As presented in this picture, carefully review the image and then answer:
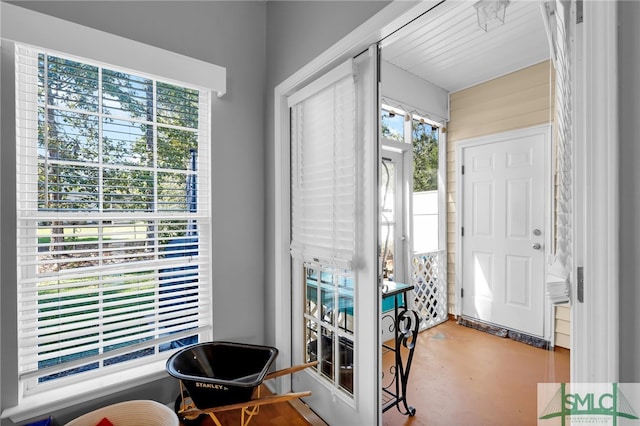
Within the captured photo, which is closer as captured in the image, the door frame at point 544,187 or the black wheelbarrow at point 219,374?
the black wheelbarrow at point 219,374

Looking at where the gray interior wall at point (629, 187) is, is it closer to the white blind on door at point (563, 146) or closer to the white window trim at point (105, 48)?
the white blind on door at point (563, 146)

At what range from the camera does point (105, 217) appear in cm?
171

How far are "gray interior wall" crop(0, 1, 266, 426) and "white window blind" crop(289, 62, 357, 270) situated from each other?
1.15 ft

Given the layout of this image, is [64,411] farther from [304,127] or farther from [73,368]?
[304,127]

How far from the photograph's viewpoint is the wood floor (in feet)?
6.29

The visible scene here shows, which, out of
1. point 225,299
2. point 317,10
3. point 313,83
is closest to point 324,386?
point 225,299

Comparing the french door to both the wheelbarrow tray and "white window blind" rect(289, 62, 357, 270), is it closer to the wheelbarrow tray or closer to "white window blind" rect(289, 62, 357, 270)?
"white window blind" rect(289, 62, 357, 270)

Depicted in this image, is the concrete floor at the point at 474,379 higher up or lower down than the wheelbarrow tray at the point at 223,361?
lower down

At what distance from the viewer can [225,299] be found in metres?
2.12

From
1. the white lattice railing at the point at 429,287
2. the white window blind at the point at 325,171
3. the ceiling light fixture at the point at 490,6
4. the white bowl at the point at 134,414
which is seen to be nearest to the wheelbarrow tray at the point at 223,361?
the white bowl at the point at 134,414

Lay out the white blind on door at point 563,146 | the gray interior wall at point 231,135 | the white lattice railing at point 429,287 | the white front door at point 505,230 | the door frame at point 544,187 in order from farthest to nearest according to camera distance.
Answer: the white lattice railing at point 429,287, the white front door at point 505,230, the door frame at point 544,187, the gray interior wall at point 231,135, the white blind on door at point 563,146

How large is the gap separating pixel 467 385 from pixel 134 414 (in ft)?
7.22

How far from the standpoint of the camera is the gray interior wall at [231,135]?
6.12 ft

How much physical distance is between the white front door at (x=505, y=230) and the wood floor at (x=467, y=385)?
32cm
